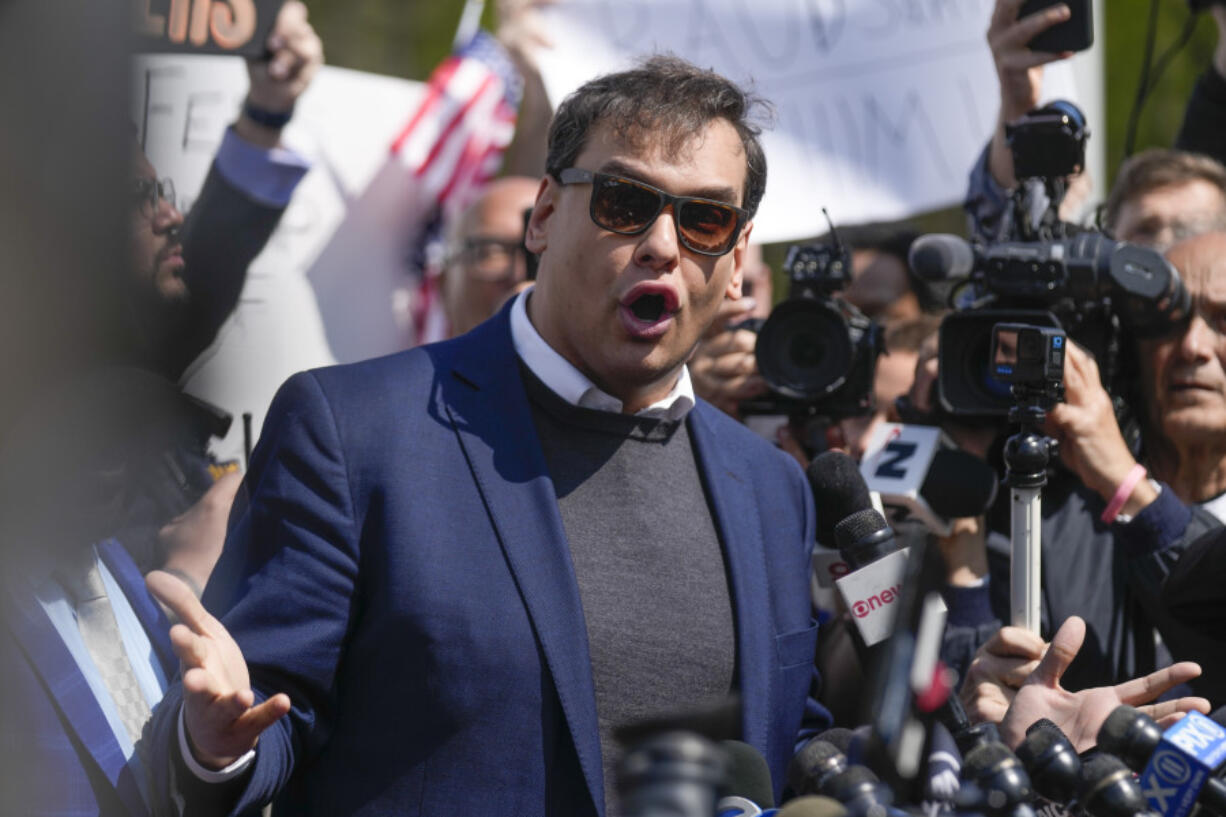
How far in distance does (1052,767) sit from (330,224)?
3.10 metres

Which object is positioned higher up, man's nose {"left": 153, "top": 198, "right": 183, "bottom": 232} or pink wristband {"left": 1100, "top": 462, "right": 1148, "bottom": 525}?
man's nose {"left": 153, "top": 198, "right": 183, "bottom": 232}

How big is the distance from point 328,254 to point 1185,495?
2.41 m

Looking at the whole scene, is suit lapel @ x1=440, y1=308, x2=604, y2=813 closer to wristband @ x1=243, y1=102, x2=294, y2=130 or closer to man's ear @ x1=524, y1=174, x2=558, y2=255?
man's ear @ x1=524, y1=174, x2=558, y2=255

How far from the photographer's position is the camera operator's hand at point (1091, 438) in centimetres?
294

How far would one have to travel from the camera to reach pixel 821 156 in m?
4.60

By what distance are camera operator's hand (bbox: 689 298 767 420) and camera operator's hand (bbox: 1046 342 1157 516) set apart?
70cm

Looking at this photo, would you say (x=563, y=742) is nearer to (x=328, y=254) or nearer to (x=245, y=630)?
(x=245, y=630)

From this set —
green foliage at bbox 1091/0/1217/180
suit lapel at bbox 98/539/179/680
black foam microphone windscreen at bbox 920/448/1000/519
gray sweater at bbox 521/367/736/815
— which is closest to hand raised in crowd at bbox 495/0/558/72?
black foam microphone windscreen at bbox 920/448/1000/519

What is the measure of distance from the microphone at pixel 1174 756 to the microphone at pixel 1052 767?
0.31 ft

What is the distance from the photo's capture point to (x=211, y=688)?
6.15ft

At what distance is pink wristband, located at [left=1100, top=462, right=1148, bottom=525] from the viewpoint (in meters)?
2.94

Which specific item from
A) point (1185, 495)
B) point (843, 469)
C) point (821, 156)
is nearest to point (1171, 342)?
point (1185, 495)

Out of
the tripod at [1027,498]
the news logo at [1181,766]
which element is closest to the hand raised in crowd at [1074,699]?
the tripod at [1027,498]

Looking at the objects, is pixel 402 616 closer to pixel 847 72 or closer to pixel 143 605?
pixel 143 605
